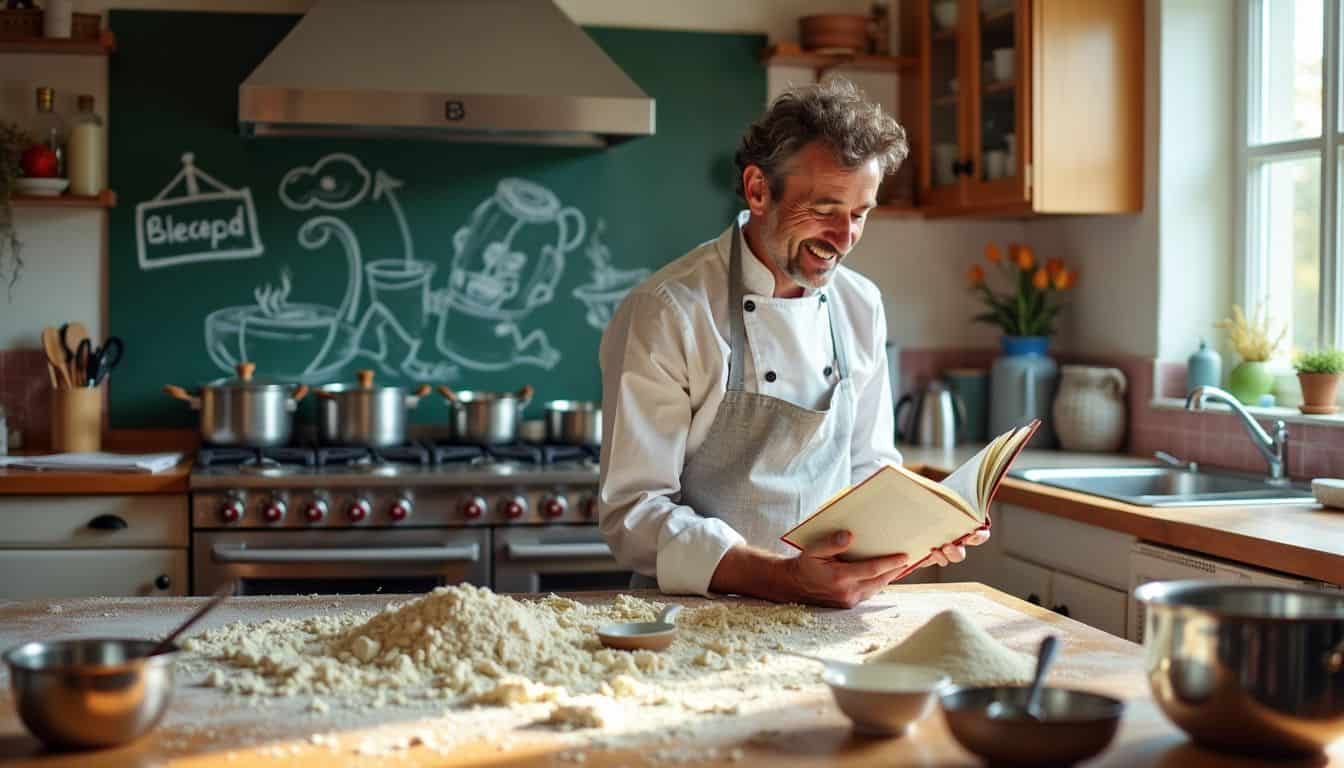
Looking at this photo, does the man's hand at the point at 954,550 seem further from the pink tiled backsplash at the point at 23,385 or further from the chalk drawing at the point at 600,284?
the pink tiled backsplash at the point at 23,385

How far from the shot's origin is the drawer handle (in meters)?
3.83

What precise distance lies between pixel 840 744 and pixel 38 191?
3.61m

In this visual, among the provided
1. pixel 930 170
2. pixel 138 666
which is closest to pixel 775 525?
pixel 138 666

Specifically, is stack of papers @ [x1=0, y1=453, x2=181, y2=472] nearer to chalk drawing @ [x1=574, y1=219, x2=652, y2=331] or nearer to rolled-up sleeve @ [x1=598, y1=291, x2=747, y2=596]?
chalk drawing @ [x1=574, y1=219, x2=652, y2=331]

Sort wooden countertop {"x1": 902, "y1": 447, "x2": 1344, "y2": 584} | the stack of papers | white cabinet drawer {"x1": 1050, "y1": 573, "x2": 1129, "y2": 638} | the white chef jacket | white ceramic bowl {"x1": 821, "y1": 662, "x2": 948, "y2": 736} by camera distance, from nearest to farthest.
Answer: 1. white ceramic bowl {"x1": 821, "y1": 662, "x2": 948, "y2": 736}
2. the white chef jacket
3. wooden countertop {"x1": 902, "y1": 447, "x2": 1344, "y2": 584}
4. white cabinet drawer {"x1": 1050, "y1": 573, "x2": 1129, "y2": 638}
5. the stack of papers

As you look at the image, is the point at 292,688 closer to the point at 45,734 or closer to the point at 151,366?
the point at 45,734

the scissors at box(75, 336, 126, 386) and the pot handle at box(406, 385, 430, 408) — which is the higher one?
the scissors at box(75, 336, 126, 386)

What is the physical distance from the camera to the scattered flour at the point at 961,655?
1.69 meters

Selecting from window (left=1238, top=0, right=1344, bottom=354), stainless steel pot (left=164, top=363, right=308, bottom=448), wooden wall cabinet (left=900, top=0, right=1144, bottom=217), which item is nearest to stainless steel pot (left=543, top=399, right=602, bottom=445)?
stainless steel pot (left=164, top=363, right=308, bottom=448)

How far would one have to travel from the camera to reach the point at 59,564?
3836 mm

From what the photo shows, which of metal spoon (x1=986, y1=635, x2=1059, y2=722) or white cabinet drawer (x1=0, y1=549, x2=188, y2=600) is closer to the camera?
metal spoon (x1=986, y1=635, x2=1059, y2=722)

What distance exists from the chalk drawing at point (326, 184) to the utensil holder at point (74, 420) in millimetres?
867

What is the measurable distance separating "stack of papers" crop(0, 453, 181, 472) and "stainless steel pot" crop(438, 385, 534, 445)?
2.85 feet

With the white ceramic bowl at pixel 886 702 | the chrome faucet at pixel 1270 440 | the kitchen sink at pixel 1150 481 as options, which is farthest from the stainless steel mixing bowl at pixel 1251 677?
the chrome faucet at pixel 1270 440
